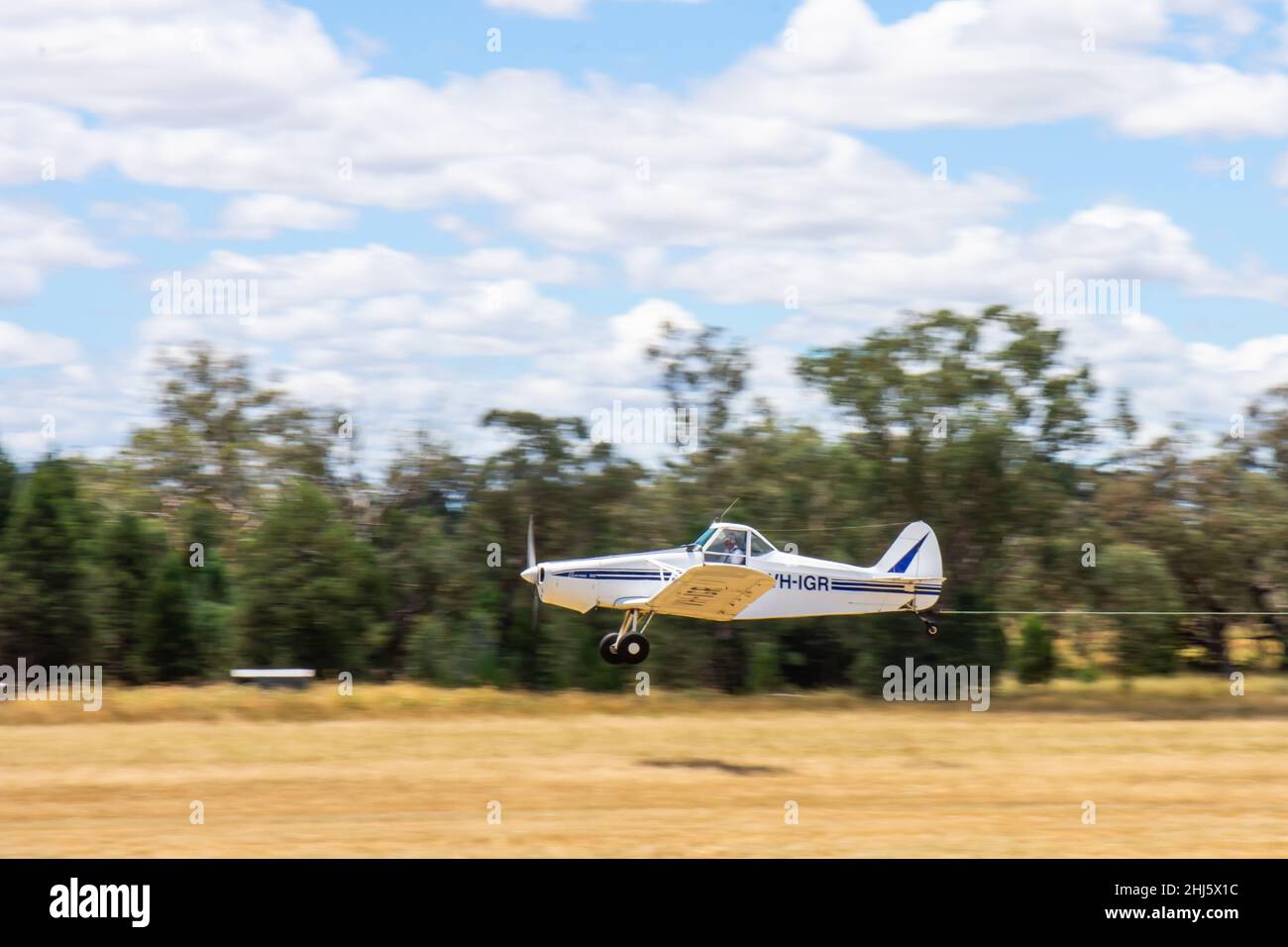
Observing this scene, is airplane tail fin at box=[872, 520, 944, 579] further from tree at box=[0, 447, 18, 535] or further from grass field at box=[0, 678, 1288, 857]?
tree at box=[0, 447, 18, 535]

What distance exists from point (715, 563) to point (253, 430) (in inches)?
1192

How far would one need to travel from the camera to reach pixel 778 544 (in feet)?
98.4

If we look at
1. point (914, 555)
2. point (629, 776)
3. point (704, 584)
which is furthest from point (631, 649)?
point (914, 555)

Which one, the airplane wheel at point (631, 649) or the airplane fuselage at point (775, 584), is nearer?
the airplane wheel at point (631, 649)

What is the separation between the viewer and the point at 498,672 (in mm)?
32062

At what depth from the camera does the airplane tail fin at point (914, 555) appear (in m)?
21.8

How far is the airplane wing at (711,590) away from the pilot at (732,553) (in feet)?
1.21

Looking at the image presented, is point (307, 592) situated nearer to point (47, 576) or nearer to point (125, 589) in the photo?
point (125, 589)

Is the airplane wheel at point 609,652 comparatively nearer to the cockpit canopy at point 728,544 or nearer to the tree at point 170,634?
the cockpit canopy at point 728,544

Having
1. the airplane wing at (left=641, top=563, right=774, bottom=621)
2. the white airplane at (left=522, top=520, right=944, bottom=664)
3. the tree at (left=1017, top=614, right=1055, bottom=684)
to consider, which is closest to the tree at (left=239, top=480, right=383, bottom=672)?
the white airplane at (left=522, top=520, right=944, bottom=664)

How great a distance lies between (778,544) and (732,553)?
35.5 ft

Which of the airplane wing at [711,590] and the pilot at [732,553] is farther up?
the pilot at [732,553]

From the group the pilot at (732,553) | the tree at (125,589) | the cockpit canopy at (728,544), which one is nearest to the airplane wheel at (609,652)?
the cockpit canopy at (728,544)

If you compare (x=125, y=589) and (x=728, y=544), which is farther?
(x=125, y=589)
